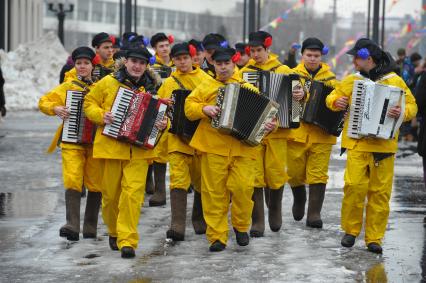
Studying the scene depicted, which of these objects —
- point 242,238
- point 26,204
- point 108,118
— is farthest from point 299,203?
point 26,204

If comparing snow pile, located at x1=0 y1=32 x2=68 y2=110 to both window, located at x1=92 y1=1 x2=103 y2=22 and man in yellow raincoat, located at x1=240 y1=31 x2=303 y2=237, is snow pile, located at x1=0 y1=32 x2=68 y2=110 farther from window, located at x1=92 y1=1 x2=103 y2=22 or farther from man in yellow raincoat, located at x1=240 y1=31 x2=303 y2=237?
window, located at x1=92 y1=1 x2=103 y2=22

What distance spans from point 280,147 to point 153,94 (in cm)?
190

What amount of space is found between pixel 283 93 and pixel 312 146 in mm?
933

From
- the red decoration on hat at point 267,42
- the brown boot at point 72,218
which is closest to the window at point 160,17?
the red decoration on hat at point 267,42

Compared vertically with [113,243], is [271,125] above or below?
above

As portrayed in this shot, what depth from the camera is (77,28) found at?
335ft

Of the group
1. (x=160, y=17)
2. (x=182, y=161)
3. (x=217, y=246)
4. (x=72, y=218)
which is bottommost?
(x=217, y=246)

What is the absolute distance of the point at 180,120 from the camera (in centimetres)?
1110

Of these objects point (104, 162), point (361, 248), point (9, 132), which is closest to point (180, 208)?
point (104, 162)

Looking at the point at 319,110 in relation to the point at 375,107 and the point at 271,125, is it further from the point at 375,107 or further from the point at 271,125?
the point at 375,107

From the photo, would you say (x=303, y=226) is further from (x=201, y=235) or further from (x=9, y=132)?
(x=9, y=132)

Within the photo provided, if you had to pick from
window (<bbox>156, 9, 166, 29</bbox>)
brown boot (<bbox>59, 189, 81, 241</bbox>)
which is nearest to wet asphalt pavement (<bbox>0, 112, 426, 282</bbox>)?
brown boot (<bbox>59, 189, 81, 241</bbox>)

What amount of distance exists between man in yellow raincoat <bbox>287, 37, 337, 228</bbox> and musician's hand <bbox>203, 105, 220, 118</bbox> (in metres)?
2.02

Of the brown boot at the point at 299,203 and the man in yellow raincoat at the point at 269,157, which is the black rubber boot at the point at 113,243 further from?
the brown boot at the point at 299,203
